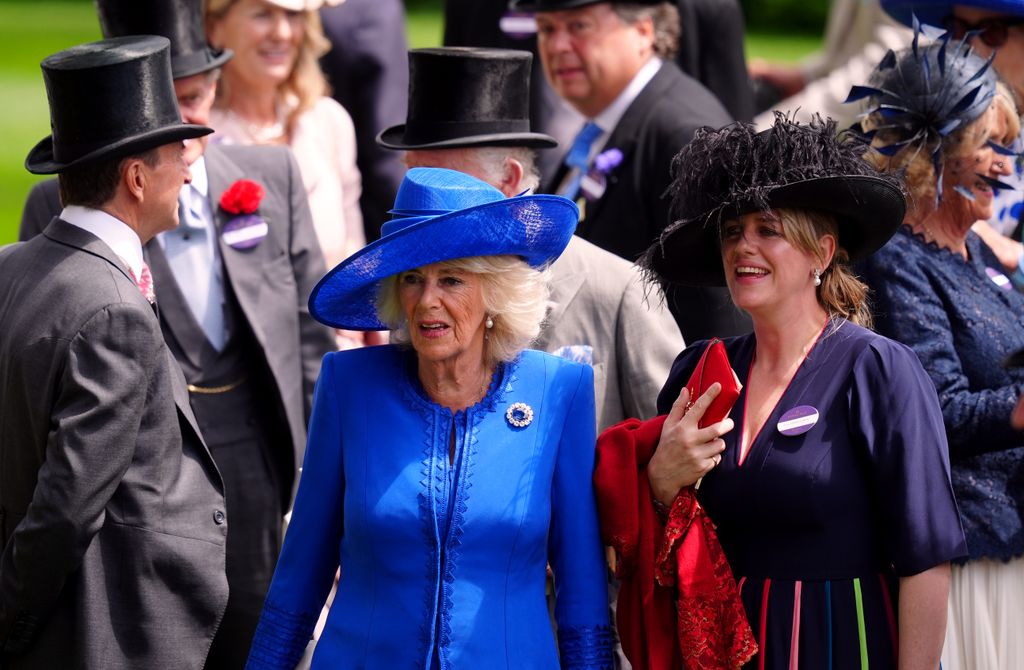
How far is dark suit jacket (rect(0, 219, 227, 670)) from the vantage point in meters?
4.05

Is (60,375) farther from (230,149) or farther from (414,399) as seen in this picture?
(230,149)

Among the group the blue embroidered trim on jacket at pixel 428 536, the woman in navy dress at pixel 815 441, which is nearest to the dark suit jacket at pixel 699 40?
the woman in navy dress at pixel 815 441

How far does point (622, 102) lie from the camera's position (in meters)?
6.06

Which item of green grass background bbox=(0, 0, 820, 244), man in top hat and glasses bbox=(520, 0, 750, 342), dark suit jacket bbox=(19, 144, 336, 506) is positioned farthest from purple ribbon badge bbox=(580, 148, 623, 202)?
green grass background bbox=(0, 0, 820, 244)

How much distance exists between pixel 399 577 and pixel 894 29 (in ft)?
19.9

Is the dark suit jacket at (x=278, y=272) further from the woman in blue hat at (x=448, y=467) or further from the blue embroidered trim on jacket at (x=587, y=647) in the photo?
the blue embroidered trim on jacket at (x=587, y=647)

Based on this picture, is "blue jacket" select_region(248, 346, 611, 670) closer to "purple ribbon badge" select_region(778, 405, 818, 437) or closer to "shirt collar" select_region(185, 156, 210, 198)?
"purple ribbon badge" select_region(778, 405, 818, 437)

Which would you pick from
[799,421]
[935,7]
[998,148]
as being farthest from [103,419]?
[935,7]

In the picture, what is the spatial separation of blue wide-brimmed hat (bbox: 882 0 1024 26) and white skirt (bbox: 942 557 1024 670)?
7.16 feet

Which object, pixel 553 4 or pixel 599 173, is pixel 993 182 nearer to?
pixel 599 173

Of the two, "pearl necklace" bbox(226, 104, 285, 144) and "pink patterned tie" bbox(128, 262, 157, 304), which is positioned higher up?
"pink patterned tie" bbox(128, 262, 157, 304)

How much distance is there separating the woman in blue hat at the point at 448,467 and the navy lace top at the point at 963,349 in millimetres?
1053

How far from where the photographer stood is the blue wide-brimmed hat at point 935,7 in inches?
222

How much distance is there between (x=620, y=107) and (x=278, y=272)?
1.53m
